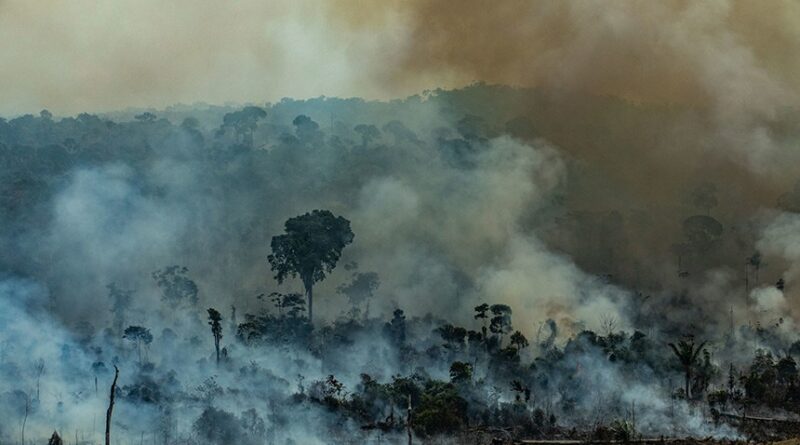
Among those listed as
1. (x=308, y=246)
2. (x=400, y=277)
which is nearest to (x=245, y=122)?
(x=400, y=277)

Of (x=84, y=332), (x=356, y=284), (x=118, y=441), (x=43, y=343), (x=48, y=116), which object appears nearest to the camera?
(x=118, y=441)

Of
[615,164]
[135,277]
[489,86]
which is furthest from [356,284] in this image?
[489,86]

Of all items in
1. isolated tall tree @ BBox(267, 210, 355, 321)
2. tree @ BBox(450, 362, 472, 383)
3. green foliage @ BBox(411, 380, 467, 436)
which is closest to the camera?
green foliage @ BBox(411, 380, 467, 436)

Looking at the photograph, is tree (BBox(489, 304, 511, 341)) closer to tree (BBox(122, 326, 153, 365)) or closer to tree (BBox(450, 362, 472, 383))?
tree (BBox(450, 362, 472, 383))

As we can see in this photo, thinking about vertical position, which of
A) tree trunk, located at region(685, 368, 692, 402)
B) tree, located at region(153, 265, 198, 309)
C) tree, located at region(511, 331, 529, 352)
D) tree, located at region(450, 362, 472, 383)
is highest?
tree, located at region(153, 265, 198, 309)

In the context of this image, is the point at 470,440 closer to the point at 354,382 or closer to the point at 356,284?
the point at 354,382

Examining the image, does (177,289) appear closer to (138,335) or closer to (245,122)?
(138,335)

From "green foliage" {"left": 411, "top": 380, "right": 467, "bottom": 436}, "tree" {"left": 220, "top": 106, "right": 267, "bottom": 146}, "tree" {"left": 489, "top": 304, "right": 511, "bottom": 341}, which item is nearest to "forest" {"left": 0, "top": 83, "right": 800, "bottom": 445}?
"green foliage" {"left": 411, "top": 380, "right": 467, "bottom": 436}
